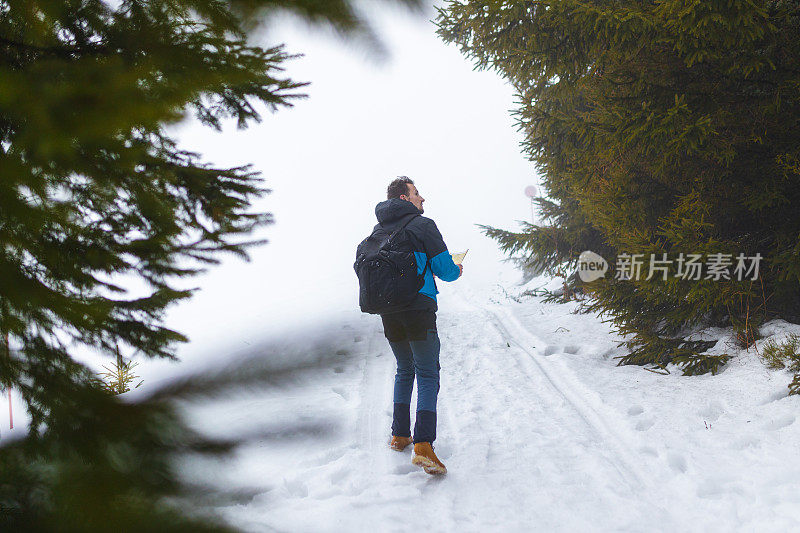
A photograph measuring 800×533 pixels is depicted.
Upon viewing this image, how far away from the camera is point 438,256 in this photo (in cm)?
356

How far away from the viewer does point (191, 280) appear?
148 cm

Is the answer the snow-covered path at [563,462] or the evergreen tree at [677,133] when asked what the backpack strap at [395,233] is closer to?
the snow-covered path at [563,462]

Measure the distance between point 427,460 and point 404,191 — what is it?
2224 mm

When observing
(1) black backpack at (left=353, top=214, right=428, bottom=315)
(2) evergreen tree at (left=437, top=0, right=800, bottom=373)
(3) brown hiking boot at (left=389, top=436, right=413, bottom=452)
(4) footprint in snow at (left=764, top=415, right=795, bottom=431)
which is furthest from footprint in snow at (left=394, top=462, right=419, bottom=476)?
(2) evergreen tree at (left=437, top=0, right=800, bottom=373)

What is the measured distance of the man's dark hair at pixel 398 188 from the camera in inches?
156

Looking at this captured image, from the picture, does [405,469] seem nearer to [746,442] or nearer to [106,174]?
[746,442]

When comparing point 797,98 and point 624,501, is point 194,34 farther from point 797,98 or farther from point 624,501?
point 797,98

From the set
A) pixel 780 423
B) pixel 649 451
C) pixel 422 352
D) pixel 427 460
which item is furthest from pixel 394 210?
pixel 780 423

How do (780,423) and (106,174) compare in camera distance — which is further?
(780,423)

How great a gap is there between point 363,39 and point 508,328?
891 cm

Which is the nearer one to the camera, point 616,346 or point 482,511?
point 482,511

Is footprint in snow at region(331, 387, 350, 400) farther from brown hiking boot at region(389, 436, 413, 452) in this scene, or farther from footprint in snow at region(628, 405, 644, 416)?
footprint in snow at region(628, 405, 644, 416)

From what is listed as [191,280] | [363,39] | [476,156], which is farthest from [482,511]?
[476,156]

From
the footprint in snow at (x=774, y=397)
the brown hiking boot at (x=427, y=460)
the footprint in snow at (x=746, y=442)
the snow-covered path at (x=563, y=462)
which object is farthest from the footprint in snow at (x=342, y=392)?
the footprint in snow at (x=774, y=397)
